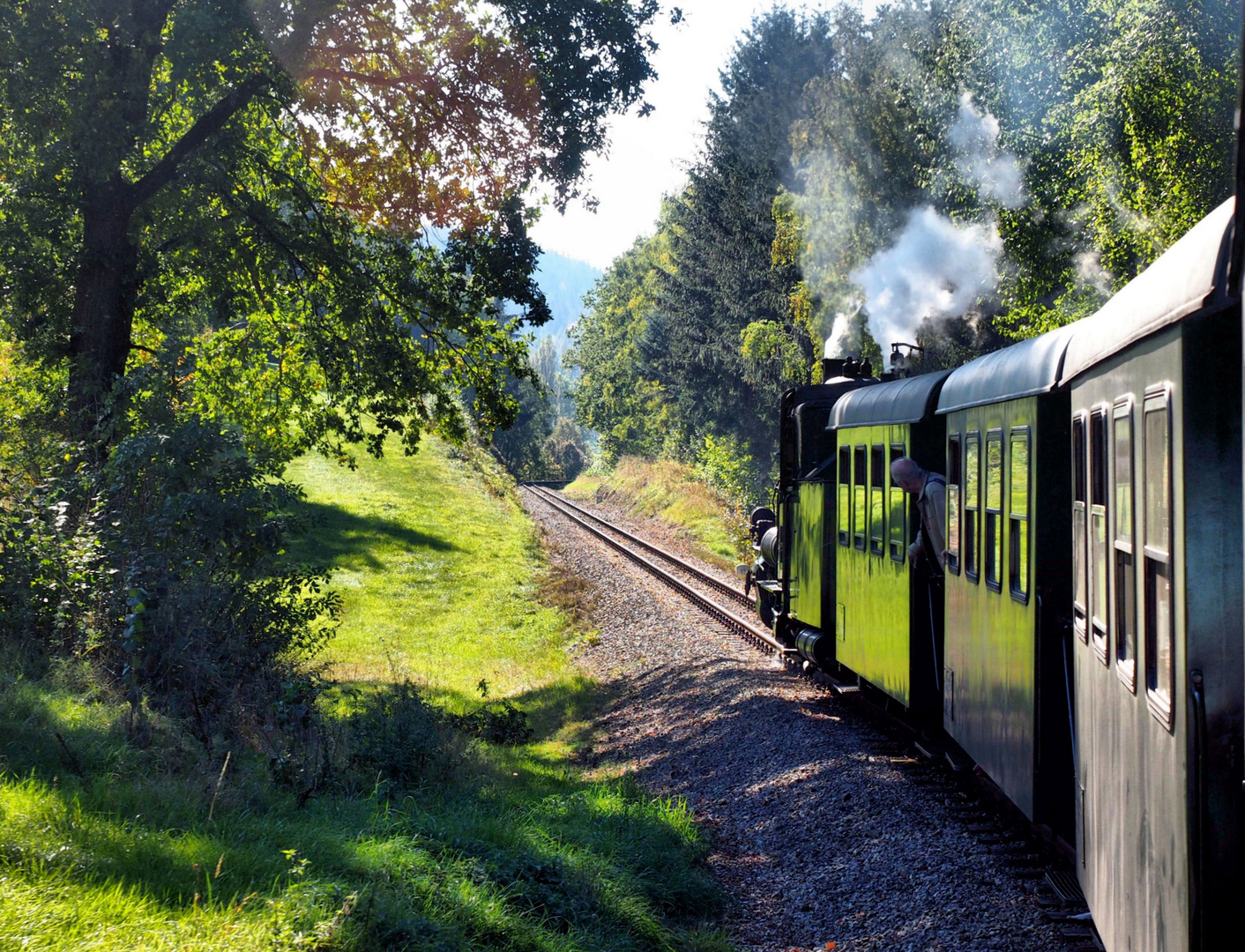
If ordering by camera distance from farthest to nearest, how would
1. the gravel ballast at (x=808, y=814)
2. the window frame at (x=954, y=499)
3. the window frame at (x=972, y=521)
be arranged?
1. the window frame at (x=954, y=499)
2. the window frame at (x=972, y=521)
3. the gravel ballast at (x=808, y=814)

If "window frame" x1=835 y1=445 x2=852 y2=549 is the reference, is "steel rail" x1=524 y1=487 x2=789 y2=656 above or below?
below

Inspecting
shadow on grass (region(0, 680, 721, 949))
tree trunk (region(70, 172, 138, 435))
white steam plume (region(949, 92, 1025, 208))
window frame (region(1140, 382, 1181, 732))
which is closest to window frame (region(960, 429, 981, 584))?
shadow on grass (region(0, 680, 721, 949))

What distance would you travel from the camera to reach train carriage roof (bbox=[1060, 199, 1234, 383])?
2641mm

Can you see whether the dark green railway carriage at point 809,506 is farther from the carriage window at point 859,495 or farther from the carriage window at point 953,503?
the carriage window at point 953,503

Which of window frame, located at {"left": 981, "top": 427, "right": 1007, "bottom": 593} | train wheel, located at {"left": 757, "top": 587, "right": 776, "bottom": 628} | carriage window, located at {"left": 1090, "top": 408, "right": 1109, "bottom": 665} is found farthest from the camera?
train wheel, located at {"left": 757, "top": 587, "right": 776, "bottom": 628}

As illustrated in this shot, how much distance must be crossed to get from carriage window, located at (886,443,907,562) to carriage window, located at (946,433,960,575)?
77 centimetres

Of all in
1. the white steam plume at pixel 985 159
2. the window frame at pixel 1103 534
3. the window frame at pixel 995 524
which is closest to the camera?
the window frame at pixel 1103 534

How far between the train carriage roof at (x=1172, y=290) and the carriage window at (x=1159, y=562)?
0.28m

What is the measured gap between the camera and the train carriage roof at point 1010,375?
5562mm

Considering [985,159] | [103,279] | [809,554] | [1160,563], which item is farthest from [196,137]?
[985,159]

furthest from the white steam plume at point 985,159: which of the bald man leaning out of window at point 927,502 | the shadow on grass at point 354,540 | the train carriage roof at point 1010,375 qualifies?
the shadow on grass at point 354,540

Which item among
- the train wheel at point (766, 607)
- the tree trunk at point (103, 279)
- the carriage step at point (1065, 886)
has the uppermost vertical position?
the tree trunk at point (103, 279)

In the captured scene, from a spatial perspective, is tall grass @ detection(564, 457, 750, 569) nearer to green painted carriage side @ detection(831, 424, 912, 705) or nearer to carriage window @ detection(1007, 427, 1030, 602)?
green painted carriage side @ detection(831, 424, 912, 705)

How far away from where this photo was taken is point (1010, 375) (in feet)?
20.6
